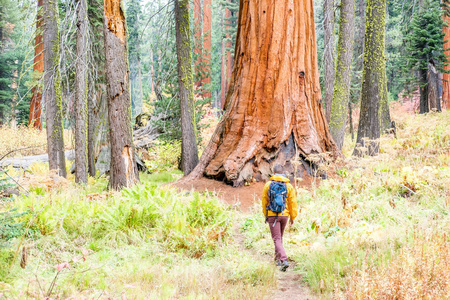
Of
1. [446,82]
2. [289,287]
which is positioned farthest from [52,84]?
[446,82]

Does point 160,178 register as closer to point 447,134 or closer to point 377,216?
point 377,216

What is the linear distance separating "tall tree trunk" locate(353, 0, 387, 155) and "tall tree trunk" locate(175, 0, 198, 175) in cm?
461

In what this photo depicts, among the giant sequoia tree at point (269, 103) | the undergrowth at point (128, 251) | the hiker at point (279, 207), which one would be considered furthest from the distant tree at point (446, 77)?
the undergrowth at point (128, 251)

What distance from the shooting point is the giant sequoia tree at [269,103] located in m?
7.26

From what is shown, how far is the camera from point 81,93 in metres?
8.45

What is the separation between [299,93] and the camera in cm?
758

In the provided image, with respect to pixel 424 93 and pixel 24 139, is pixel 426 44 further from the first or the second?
pixel 24 139

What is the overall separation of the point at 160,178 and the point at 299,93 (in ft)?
17.2

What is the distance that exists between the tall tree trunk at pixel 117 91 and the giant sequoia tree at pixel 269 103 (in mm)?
1616

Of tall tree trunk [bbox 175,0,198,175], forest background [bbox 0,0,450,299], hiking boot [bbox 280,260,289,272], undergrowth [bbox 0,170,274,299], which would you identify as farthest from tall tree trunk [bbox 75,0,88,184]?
hiking boot [bbox 280,260,289,272]

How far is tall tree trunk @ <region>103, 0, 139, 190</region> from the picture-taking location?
265 inches

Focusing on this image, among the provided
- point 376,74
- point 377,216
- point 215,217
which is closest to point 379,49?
point 376,74

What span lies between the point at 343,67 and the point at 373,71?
1405 millimetres

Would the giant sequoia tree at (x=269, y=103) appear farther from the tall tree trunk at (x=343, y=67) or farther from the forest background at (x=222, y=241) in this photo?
the tall tree trunk at (x=343, y=67)
